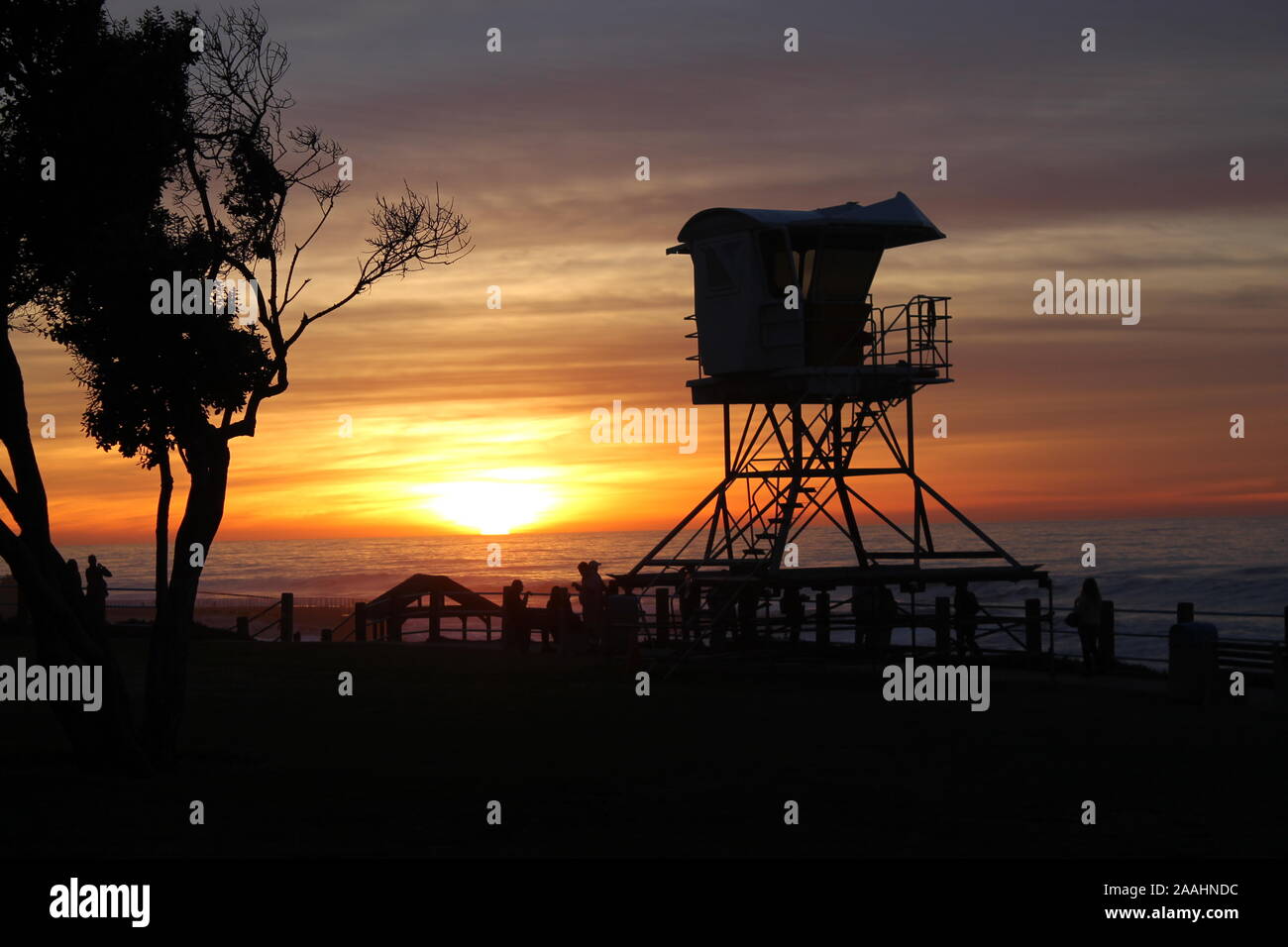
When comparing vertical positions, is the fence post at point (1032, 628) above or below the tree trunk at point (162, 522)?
below

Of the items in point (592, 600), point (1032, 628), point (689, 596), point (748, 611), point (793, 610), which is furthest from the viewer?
point (689, 596)

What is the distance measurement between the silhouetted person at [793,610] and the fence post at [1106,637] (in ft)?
22.7

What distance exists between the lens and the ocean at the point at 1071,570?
270 ft

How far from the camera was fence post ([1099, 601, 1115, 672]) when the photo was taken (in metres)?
32.5

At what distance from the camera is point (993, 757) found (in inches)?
774

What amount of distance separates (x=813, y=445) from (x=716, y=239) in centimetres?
561

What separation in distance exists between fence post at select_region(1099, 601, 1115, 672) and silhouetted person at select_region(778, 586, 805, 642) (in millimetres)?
6929

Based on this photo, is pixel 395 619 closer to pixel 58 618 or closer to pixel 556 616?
pixel 556 616

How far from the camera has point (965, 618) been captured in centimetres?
3334

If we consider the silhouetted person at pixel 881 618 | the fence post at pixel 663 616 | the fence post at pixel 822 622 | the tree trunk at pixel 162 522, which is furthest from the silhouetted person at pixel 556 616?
the tree trunk at pixel 162 522

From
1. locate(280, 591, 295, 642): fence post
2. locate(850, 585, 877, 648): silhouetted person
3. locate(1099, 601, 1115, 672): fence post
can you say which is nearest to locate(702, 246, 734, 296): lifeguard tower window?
locate(850, 585, 877, 648): silhouetted person

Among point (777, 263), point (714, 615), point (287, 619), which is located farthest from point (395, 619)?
point (777, 263)

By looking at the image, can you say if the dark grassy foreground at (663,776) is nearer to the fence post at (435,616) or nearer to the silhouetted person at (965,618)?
the silhouetted person at (965,618)

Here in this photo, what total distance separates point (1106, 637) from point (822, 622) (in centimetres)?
644
